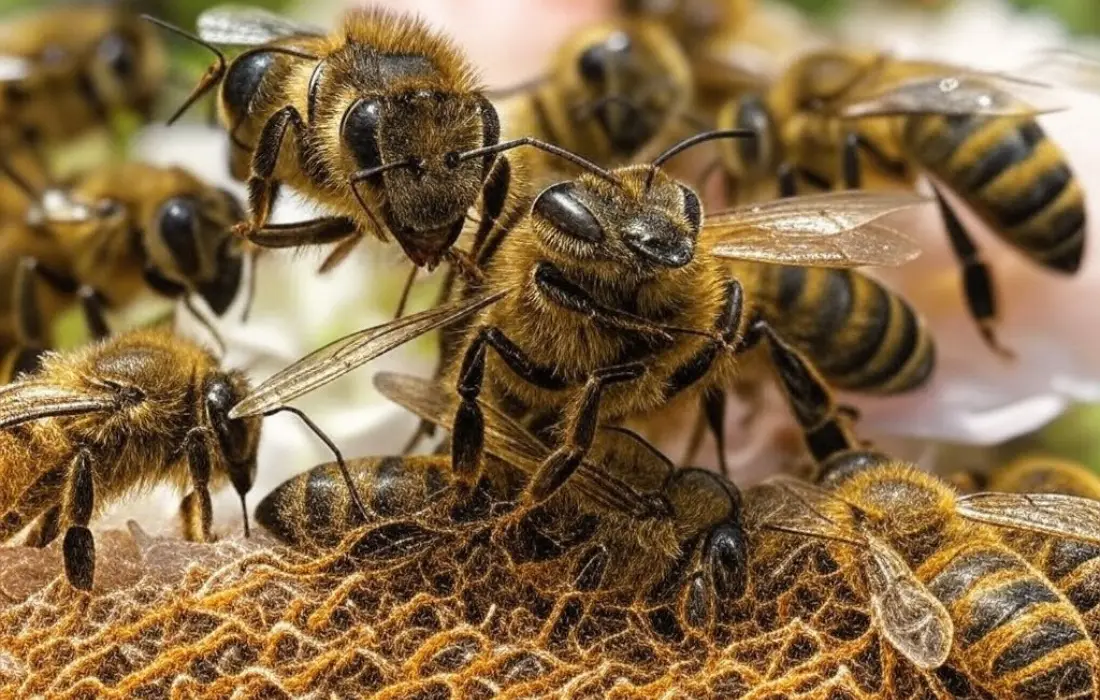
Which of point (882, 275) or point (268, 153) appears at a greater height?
point (268, 153)

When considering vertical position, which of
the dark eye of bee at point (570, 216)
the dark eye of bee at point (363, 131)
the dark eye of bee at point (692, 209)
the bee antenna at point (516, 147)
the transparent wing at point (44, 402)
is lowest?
the transparent wing at point (44, 402)

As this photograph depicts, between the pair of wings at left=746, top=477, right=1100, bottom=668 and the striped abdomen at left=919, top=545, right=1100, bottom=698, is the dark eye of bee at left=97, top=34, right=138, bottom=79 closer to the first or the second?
the pair of wings at left=746, top=477, right=1100, bottom=668

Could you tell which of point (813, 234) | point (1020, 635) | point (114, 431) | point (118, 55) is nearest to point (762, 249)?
point (813, 234)

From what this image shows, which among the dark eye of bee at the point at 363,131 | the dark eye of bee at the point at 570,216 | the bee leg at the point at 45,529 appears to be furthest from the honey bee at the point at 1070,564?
the bee leg at the point at 45,529

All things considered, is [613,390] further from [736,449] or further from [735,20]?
[735,20]

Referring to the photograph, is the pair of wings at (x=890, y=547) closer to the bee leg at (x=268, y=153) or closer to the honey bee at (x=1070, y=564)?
the honey bee at (x=1070, y=564)

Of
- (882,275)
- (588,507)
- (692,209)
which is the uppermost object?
(692,209)

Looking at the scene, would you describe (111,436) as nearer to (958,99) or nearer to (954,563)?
(954,563)

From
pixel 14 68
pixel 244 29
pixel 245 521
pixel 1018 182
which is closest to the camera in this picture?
pixel 245 521
